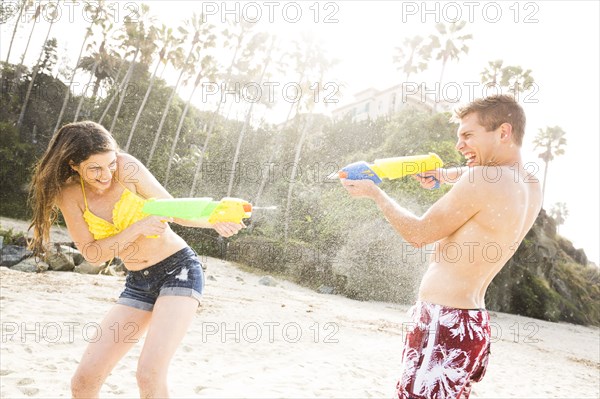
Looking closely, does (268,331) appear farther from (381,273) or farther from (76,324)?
(381,273)

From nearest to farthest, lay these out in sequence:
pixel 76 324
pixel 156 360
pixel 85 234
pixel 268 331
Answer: pixel 156 360, pixel 85 234, pixel 76 324, pixel 268 331

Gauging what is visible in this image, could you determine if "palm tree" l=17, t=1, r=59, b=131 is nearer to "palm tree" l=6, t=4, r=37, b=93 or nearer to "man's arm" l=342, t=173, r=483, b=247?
"palm tree" l=6, t=4, r=37, b=93

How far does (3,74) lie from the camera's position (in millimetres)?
31547

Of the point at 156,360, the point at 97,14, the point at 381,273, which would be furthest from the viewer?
the point at 97,14

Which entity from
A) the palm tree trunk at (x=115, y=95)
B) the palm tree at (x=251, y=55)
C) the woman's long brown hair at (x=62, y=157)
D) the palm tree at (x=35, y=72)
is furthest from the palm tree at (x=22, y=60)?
the woman's long brown hair at (x=62, y=157)

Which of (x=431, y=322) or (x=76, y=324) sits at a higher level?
(x=431, y=322)

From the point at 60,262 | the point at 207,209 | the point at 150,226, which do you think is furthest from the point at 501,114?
the point at 60,262

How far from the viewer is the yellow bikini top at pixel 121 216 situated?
2852 mm

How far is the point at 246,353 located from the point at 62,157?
4.78 metres

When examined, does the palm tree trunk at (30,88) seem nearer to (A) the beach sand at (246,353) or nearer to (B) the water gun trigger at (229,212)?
(A) the beach sand at (246,353)

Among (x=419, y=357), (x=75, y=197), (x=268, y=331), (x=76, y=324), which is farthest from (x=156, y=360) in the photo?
(x=268, y=331)

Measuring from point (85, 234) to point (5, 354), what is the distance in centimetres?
334

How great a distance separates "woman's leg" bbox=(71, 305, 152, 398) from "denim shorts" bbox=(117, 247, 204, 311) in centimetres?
10

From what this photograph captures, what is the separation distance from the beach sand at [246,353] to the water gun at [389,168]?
331 cm
